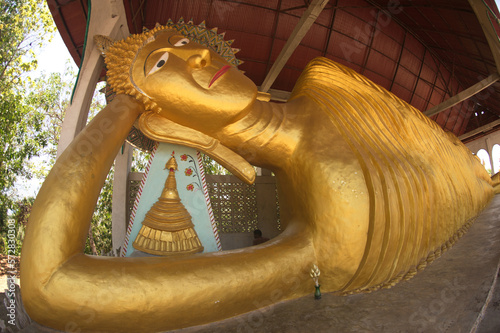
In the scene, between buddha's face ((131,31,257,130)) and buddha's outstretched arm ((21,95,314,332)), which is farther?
buddha's face ((131,31,257,130))

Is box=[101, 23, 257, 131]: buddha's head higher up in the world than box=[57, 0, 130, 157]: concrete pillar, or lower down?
lower down

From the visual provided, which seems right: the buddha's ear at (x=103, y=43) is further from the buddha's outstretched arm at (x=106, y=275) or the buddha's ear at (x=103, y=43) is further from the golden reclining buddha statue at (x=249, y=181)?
the buddha's outstretched arm at (x=106, y=275)

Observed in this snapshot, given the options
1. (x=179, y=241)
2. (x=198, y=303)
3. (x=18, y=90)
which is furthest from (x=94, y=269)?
(x=18, y=90)

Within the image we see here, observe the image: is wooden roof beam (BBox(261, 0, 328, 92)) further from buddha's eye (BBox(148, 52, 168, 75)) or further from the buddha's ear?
buddha's eye (BBox(148, 52, 168, 75))

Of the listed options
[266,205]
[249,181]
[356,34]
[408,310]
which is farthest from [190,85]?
[356,34]

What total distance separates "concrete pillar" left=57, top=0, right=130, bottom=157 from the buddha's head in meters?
1.37

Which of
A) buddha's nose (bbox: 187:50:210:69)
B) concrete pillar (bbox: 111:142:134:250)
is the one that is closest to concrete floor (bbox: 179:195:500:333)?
buddha's nose (bbox: 187:50:210:69)

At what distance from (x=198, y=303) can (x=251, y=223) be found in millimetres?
2968

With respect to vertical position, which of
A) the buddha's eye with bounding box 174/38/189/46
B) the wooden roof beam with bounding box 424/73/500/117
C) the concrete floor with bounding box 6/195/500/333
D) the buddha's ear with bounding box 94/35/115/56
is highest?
the wooden roof beam with bounding box 424/73/500/117

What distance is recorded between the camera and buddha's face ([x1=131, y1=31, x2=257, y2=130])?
84.7 inches

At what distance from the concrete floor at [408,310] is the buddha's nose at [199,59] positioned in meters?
1.59

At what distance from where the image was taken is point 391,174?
221 cm

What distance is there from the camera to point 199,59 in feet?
7.11

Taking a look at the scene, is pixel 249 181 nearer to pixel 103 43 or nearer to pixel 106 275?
pixel 106 275
